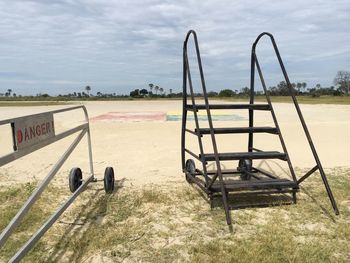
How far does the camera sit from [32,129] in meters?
3.51

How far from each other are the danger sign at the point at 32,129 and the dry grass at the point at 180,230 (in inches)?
45.6

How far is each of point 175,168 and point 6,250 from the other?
4.33m

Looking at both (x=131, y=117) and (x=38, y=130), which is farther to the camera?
(x=131, y=117)

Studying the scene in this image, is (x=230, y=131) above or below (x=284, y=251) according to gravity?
above

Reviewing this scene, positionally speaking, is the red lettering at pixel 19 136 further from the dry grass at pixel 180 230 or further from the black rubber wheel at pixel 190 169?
the black rubber wheel at pixel 190 169

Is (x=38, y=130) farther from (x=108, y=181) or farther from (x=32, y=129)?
(x=108, y=181)

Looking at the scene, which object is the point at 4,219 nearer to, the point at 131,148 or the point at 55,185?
the point at 55,185

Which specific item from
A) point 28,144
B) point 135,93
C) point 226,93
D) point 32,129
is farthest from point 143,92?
point 28,144

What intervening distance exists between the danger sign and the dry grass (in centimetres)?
116

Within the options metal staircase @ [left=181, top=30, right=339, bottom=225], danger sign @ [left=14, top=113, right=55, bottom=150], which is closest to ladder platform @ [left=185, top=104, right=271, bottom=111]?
metal staircase @ [left=181, top=30, right=339, bottom=225]

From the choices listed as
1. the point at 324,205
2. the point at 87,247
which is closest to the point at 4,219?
the point at 87,247

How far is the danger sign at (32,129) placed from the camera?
316 centimetres

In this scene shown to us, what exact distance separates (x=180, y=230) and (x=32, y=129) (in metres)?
1.97

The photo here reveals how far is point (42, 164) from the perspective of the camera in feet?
27.6
